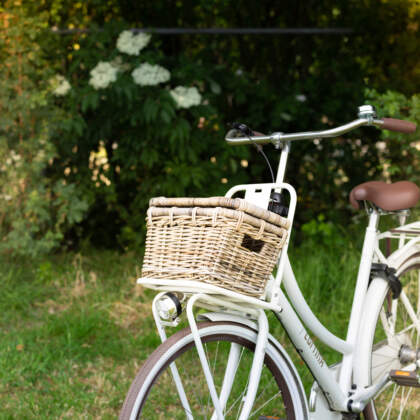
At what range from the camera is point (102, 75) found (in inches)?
167

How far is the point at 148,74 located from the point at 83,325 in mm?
1629

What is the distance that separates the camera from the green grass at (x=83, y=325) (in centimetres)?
290

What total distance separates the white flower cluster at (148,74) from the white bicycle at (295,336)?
1.99 meters

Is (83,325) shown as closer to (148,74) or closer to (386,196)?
(148,74)

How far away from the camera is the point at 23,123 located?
4.49 metres

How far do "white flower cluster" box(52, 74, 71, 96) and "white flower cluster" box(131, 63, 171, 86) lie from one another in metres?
0.44

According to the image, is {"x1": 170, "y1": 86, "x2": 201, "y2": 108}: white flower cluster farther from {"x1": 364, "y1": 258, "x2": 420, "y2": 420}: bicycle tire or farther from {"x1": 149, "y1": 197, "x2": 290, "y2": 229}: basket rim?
{"x1": 149, "y1": 197, "x2": 290, "y2": 229}: basket rim

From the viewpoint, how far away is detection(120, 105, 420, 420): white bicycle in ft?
6.00

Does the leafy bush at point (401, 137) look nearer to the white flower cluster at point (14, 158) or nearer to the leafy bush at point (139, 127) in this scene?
the leafy bush at point (139, 127)

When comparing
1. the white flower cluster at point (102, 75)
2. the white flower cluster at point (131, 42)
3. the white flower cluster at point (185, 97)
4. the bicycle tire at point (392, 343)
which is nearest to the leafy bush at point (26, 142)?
the white flower cluster at point (102, 75)

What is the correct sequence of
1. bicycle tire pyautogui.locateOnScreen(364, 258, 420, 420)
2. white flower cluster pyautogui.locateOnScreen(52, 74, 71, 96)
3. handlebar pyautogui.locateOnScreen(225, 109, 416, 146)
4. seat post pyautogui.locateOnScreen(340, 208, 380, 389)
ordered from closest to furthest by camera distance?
handlebar pyautogui.locateOnScreen(225, 109, 416, 146), seat post pyautogui.locateOnScreen(340, 208, 380, 389), bicycle tire pyautogui.locateOnScreen(364, 258, 420, 420), white flower cluster pyautogui.locateOnScreen(52, 74, 71, 96)

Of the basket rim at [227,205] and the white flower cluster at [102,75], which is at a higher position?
the white flower cluster at [102,75]

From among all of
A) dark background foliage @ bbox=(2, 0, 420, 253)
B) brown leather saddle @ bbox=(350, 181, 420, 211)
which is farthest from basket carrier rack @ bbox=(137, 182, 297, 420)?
dark background foliage @ bbox=(2, 0, 420, 253)

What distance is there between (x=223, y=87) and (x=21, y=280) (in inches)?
79.2
